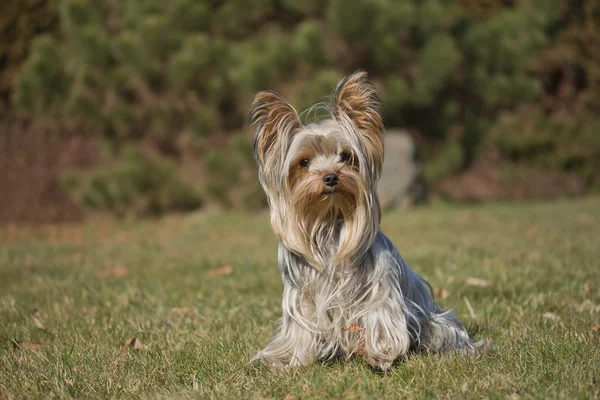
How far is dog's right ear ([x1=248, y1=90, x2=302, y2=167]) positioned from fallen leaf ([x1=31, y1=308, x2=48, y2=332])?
2.11m

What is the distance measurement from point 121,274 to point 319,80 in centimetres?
606

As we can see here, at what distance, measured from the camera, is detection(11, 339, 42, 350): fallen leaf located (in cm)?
406

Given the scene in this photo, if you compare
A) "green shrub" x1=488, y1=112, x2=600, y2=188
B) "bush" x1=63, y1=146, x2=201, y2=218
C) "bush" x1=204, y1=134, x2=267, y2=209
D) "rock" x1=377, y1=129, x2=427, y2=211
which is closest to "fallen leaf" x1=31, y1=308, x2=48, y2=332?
"bush" x1=204, y1=134, x2=267, y2=209

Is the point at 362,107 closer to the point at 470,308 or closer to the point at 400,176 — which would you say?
the point at 470,308

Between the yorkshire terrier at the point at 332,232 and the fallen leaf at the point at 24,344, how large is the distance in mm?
1470

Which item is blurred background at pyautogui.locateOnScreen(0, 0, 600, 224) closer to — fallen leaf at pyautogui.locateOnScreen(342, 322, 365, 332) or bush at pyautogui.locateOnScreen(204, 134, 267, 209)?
bush at pyautogui.locateOnScreen(204, 134, 267, 209)

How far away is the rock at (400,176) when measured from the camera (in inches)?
523

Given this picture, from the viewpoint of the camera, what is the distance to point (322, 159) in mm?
3545

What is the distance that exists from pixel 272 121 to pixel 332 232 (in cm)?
67

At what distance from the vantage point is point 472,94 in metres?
15.1

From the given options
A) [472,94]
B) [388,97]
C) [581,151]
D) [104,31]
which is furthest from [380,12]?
[581,151]

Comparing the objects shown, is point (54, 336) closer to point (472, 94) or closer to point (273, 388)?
point (273, 388)

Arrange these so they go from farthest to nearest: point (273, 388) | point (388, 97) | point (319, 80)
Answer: point (388, 97)
point (319, 80)
point (273, 388)

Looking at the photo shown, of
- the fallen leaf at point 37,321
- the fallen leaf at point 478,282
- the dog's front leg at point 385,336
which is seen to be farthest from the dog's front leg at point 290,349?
the fallen leaf at point 478,282
